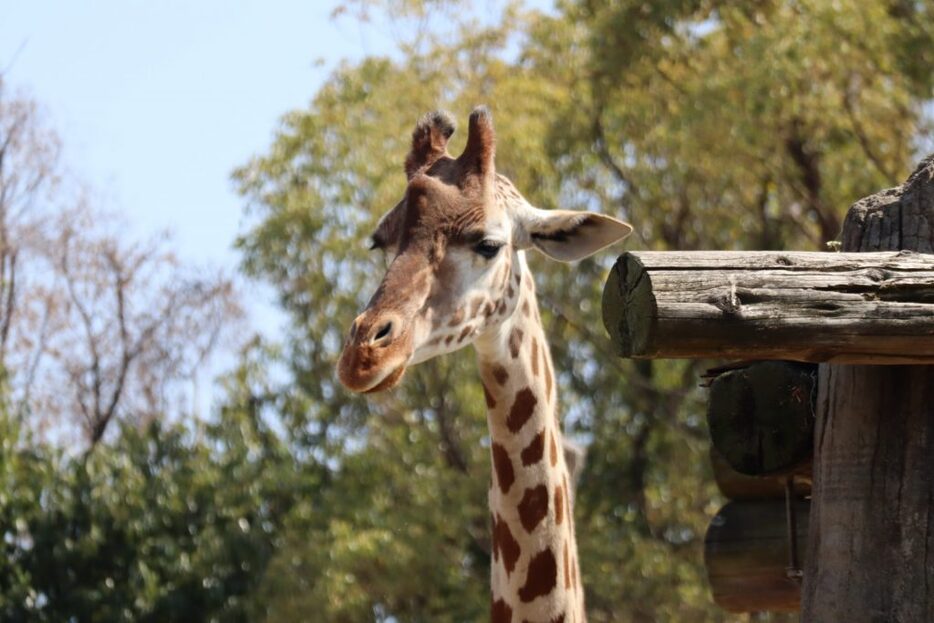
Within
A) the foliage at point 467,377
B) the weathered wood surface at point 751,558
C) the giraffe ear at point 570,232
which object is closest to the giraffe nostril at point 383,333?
the giraffe ear at point 570,232

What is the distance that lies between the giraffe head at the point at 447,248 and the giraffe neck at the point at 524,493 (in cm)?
13

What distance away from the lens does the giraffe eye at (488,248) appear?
5.19m

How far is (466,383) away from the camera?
16734mm

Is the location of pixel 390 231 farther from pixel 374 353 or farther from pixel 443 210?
pixel 374 353

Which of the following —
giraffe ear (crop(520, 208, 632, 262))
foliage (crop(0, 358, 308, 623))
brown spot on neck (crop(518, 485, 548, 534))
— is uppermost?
Result: giraffe ear (crop(520, 208, 632, 262))

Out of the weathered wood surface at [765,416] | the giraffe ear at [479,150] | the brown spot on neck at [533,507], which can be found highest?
the giraffe ear at [479,150]

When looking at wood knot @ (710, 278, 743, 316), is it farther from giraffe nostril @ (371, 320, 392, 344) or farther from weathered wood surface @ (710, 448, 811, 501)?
weathered wood surface @ (710, 448, 811, 501)

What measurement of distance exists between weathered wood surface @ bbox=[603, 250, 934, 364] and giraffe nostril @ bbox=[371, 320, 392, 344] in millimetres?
1225

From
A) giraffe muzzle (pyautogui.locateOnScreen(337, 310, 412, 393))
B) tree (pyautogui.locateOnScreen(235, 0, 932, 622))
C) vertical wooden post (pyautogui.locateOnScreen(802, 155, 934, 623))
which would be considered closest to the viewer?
vertical wooden post (pyautogui.locateOnScreen(802, 155, 934, 623))

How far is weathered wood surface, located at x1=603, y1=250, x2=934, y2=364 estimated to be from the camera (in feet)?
11.0

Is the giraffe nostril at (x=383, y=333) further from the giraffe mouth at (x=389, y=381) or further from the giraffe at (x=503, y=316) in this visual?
the giraffe at (x=503, y=316)

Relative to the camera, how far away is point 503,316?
5289 millimetres

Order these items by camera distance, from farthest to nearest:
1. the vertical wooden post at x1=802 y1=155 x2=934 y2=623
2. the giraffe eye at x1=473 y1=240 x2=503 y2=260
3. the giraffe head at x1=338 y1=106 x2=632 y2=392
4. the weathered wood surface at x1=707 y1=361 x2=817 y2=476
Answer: the giraffe eye at x1=473 y1=240 x2=503 y2=260 → the giraffe head at x1=338 y1=106 x2=632 y2=392 → the weathered wood surface at x1=707 y1=361 x2=817 y2=476 → the vertical wooden post at x1=802 y1=155 x2=934 y2=623

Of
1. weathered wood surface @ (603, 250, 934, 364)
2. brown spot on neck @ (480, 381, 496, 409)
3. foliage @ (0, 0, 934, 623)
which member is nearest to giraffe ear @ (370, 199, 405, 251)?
brown spot on neck @ (480, 381, 496, 409)
